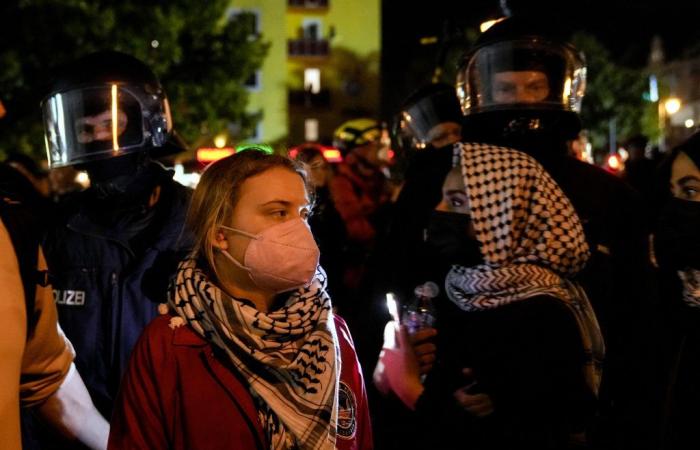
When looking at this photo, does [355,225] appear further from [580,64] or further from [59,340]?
[59,340]

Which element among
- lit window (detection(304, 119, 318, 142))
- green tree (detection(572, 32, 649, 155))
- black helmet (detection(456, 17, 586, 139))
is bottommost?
lit window (detection(304, 119, 318, 142))

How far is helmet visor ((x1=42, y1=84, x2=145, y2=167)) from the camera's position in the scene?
12.7 feet

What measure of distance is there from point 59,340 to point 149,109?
1929 mm

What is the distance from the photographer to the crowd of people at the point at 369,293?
2.34 m

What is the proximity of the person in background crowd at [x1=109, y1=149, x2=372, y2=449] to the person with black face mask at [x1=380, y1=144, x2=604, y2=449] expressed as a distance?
0.99 ft

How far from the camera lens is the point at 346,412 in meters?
2.59

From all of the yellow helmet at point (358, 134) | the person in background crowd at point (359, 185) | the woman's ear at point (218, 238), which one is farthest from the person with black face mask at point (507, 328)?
the yellow helmet at point (358, 134)

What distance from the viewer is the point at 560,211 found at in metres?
2.70

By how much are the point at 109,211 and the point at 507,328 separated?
2.01 metres

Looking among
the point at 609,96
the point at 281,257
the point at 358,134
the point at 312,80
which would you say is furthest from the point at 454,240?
the point at 609,96

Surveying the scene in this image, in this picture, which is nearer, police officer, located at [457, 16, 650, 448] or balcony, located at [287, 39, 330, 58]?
police officer, located at [457, 16, 650, 448]

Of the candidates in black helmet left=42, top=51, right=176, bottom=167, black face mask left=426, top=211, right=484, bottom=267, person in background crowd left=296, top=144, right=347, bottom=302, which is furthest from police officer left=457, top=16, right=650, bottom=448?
person in background crowd left=296, top=144, right=347, bottom=302

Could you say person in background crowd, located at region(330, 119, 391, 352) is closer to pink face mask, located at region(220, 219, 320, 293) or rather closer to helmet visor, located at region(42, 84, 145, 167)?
helmet visor, located at region(42, 84, 145, 167)

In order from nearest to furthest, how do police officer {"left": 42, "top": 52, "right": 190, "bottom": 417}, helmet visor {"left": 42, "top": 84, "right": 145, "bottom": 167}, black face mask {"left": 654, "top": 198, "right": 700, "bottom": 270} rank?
black face mask {"left": 654, "top": 198, "right": 700, "bottom": 270}, police officer {"left": 42, "top": 52, "right": 190, "bottom": 417}, helmet visor {"left": 42, "top": 84, "right": 145, "bottom": 167}
